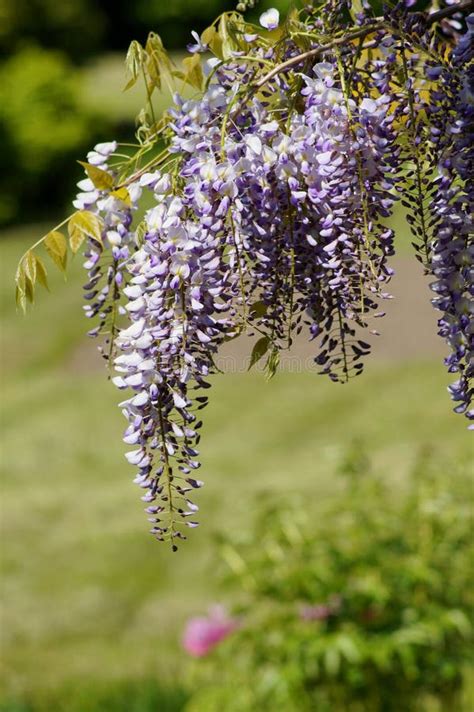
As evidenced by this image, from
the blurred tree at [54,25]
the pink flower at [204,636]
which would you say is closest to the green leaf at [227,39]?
the pink flower at [204,636]

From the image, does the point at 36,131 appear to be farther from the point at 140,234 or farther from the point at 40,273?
the point at 140,234

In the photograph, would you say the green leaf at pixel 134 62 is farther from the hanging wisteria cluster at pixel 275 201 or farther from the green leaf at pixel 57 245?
the green leaf at pixel 57 245

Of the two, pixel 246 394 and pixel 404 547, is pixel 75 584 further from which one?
pixel 246 394

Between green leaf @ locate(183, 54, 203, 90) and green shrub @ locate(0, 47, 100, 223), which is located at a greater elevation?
green shrub @ locate(0, 47, 100, 223)

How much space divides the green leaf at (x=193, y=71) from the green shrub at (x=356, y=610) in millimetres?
2838

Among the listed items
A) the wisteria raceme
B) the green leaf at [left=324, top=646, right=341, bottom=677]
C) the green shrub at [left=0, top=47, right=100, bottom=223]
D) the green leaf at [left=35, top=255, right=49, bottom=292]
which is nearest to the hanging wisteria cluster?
the wisteria raceme

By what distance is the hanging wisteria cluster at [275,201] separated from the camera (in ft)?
5.37

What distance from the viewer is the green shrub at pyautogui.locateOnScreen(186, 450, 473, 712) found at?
4.33 meters

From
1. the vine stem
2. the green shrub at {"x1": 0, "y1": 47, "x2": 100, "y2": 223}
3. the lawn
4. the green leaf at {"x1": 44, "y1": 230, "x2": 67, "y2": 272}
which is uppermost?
the green shrub at {"x1": 0, "y1": 47, "x2": 100, "y2": 223}

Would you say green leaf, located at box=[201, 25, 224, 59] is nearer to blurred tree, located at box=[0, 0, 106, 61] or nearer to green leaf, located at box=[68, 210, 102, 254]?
green leaf, located at box=[68, 210, 102, 254]

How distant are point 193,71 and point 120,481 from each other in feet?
29.3

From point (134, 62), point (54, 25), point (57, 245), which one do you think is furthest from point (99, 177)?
point (54, 25)

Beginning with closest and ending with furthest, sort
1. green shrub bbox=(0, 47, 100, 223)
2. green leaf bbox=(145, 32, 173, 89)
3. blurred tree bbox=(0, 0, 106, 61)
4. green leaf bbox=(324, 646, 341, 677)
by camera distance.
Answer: green leaf bbox=(145, 32, 173, 89), green leaf bbox=(324, 646, 341, 677), green shrub bbox=(0, 47, 100, 223), blurred tree bbox=(0, 0, 106, 61)

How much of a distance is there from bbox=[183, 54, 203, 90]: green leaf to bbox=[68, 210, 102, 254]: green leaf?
30 centimetres
